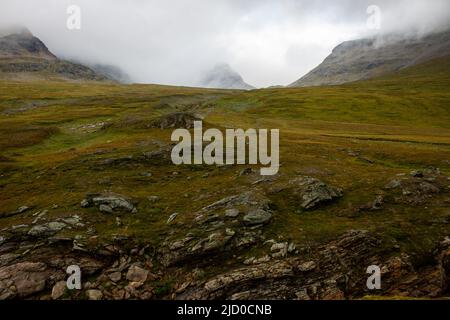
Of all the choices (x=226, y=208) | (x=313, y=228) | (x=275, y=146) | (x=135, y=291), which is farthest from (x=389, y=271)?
(x=275, y=146)

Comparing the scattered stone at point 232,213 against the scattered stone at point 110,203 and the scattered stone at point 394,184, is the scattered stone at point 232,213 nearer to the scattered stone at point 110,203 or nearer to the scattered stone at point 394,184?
the scattered stone at point 110,203

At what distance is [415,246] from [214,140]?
34.5 meters

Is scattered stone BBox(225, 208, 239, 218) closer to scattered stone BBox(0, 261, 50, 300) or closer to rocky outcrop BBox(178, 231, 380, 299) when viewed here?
rocky outcrop BBox(178, 231, 380, 299)

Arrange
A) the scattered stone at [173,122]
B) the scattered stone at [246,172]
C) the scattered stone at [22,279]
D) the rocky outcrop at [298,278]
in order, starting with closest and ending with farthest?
the rocky outcrop at [298,278], the scattered stone at [22,279], the scattered stone at [246,172], the scattered stone at [173,122]

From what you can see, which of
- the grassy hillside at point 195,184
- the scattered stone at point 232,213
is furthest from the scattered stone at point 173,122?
the scattered stone at point 232,213

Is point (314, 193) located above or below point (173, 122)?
below

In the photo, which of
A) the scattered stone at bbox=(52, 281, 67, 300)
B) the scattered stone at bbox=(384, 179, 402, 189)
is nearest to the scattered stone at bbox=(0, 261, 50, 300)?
the scattered stone at bbox=(52, 281, 67, 300)

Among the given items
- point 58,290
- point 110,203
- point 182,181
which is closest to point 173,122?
point 182,181

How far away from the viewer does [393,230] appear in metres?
25.7

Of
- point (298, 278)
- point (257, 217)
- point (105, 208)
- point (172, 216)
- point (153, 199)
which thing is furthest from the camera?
point (153, 199)

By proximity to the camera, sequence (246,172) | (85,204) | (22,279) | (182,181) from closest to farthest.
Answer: (22,279)
(85,204)
(182,181)
(246,172)

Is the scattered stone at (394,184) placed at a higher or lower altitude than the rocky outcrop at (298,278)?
higher

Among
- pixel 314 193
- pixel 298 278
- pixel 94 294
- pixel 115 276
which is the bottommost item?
pixel 94 294

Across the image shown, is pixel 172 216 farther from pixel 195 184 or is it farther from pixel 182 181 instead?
pixel 182 181
